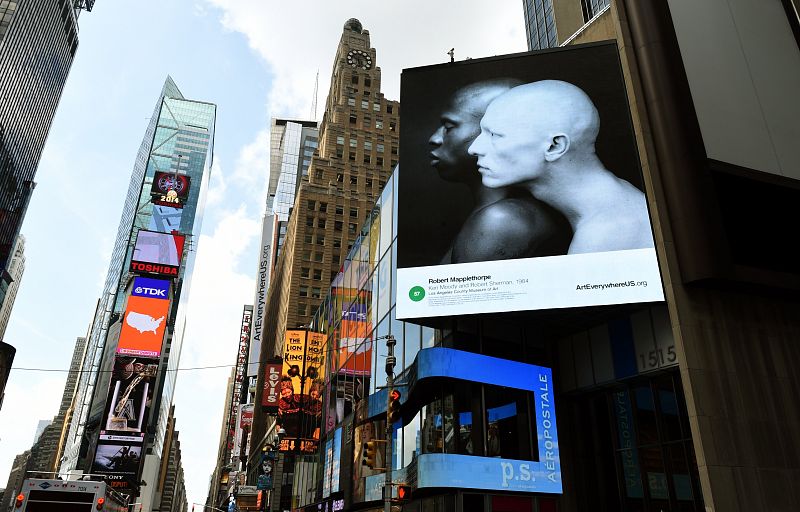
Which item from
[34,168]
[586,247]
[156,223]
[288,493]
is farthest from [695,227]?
[156,223]

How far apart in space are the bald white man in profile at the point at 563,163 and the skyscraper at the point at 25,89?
401ft

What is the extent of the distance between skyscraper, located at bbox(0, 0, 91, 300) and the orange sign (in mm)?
54654

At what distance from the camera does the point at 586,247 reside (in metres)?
24.3

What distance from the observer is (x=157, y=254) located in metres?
89.0

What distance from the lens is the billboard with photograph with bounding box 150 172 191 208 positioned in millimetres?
134250

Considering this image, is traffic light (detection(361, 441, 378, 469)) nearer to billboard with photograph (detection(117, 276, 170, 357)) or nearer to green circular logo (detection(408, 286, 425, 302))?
green circular logo (detection(408, 286, 425, 302))

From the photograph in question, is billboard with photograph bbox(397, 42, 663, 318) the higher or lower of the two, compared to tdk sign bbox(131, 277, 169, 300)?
lower

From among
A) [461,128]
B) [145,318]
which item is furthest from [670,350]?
[145,318]

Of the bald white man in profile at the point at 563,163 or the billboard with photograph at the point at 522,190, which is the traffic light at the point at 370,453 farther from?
the bald white man in profile at the point at 563,163

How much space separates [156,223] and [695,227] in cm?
19390

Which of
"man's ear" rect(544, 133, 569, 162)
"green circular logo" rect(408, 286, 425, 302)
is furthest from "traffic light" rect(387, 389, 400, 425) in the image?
"man's ear" rect(544, 133, 569, 162)

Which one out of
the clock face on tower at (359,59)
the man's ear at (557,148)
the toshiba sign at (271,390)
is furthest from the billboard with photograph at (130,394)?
the clock face on tower at (359,59)

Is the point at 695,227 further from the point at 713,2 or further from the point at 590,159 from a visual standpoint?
the point at 713,2

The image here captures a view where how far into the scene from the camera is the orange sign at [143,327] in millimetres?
79125
